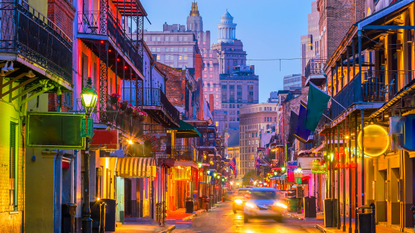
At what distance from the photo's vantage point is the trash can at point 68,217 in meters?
18.1

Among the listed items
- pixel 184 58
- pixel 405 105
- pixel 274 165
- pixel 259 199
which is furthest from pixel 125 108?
pixel 184 58

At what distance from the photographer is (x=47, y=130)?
612 inches

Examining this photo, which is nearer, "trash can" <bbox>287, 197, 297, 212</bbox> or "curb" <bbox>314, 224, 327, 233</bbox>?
"curb" <bbox>314, 224, 327, 233</bbox>

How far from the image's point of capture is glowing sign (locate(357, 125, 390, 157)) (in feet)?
61.2

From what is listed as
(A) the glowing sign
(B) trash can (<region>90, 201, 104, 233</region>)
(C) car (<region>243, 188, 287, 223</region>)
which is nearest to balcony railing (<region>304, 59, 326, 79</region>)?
(C) car (<region>243, 188, 287, 223</region>)

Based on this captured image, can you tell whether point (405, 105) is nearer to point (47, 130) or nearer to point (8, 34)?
point (47, 130)

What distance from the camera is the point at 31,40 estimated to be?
12.7m

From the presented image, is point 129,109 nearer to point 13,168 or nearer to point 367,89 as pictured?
point 367,89

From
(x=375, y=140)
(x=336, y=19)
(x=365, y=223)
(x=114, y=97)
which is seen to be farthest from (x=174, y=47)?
(x=365, y=223)

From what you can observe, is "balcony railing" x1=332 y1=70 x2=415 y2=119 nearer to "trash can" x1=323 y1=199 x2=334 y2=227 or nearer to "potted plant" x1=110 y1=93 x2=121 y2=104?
"trash can" x1=323 y1=199 x2=334 y2=227

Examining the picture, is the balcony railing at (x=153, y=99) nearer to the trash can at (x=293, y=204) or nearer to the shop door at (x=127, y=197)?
the shop door at (x=127, y=197)

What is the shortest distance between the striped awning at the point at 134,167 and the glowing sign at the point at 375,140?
11.9m

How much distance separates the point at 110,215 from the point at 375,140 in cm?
974

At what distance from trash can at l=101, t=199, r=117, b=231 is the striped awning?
5858 millimetres
